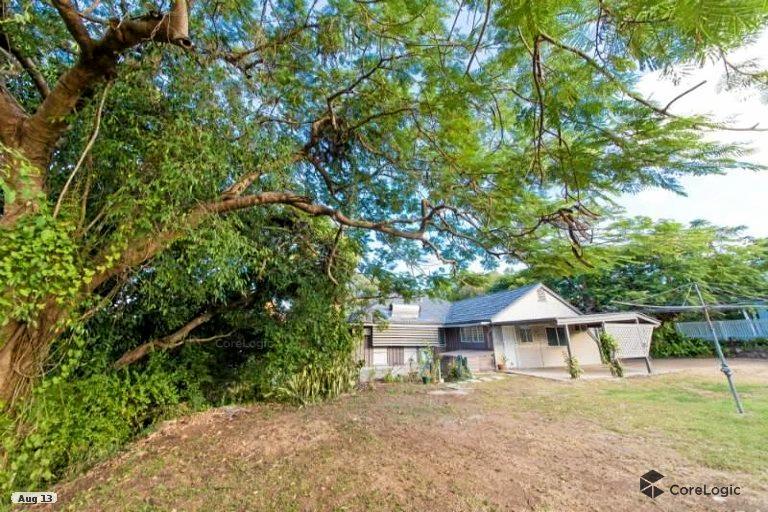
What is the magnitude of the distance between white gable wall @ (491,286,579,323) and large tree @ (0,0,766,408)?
10342 mm

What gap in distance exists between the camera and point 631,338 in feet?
35.3

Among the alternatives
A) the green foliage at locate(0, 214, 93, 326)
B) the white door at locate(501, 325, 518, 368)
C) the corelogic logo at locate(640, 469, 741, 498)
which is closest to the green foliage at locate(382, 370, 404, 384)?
the white door at locate(501, 325, 518, 368)

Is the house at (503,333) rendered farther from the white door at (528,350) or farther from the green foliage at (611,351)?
the green foliage at (611,351)

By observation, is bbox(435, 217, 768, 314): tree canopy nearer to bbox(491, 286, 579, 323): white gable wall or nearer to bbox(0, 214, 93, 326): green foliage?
bbox(491, 286, 579, 323): white gable wall

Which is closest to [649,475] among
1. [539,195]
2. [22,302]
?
[539,195]

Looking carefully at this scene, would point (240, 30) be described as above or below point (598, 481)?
Answer: above

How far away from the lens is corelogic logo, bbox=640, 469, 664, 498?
108 inches

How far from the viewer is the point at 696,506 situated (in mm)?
2568

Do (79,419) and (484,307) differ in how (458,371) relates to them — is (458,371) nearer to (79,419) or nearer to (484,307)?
(484,307)

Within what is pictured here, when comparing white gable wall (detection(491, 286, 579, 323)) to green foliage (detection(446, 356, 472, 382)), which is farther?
white gable wall (detection(491, 286, 579, 323))

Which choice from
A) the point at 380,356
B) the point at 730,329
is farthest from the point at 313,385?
the point at 730,329

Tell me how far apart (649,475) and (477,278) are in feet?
11.5

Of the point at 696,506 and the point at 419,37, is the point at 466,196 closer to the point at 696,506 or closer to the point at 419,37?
the point at 419,37

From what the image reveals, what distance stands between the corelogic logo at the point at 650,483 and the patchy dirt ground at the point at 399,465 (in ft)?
0.21
